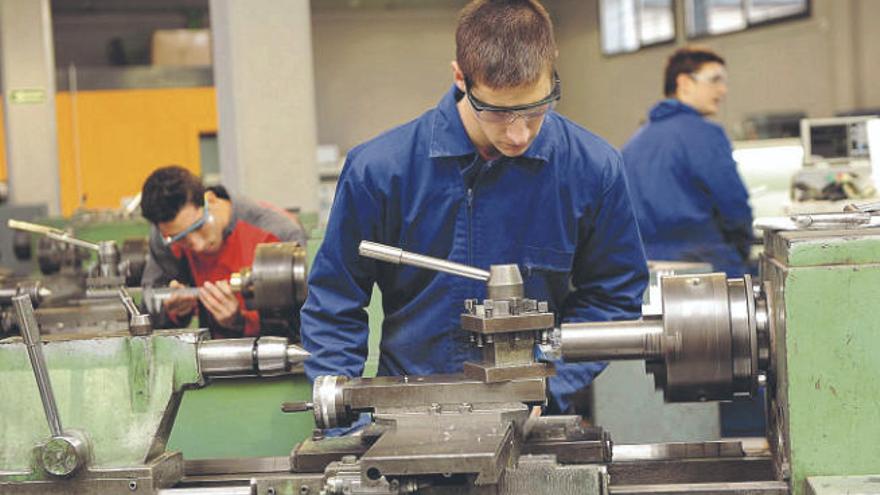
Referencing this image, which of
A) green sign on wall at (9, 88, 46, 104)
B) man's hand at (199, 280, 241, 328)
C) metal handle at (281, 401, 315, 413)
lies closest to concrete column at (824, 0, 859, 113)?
green sign on wall at (9, 88, 46, 104)

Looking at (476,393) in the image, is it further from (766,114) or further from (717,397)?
(766,114)

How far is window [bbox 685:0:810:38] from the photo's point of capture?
710 centimetres

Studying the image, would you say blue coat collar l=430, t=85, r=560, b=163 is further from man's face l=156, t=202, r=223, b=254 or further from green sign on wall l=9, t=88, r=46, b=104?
green sign on wall l=9, t=88, r=46, b=104

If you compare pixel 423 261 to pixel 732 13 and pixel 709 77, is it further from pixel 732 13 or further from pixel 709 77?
pixel 732 13

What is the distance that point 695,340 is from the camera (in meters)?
1.24

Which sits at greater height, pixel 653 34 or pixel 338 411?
pixel 653 34

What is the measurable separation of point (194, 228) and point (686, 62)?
149 centimetres

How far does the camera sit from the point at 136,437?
1.36 m

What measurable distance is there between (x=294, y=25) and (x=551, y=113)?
9.00 feet

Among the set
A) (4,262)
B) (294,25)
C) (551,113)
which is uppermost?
(294,25)

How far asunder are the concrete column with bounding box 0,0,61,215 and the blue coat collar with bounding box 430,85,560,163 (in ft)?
20.7

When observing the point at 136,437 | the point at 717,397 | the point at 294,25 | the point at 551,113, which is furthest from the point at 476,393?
the point at 294,25

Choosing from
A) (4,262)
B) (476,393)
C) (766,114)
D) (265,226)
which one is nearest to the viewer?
(476,393)

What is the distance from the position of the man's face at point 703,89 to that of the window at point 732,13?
12.0 ft
